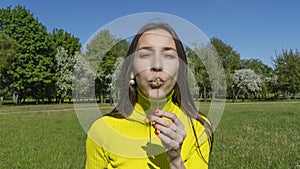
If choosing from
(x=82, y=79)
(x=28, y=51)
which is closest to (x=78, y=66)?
(x=82, y=79)

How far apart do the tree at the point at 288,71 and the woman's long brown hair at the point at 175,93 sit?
8115 centimetres

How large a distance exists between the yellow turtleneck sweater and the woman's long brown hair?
3 centimetres

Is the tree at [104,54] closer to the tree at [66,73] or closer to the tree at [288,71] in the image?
the tree at [66,73]

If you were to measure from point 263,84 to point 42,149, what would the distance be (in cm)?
8388

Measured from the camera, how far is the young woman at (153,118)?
5.20 ft

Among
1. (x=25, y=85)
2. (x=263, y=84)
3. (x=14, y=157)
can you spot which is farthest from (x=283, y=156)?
(x=263, y=84)

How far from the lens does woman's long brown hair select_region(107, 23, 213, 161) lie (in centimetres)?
167

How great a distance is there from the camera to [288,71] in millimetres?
78625

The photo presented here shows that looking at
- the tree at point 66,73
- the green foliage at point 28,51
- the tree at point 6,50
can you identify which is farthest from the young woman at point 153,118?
the green foliage at point 28,51

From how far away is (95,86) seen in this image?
4.97ft

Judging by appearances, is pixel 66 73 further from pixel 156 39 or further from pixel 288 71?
pixel 288 71

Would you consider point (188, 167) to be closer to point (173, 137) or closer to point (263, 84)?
point (173, 137)

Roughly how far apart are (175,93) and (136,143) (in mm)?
360

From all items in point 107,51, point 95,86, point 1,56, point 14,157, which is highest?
A: point 1,56
